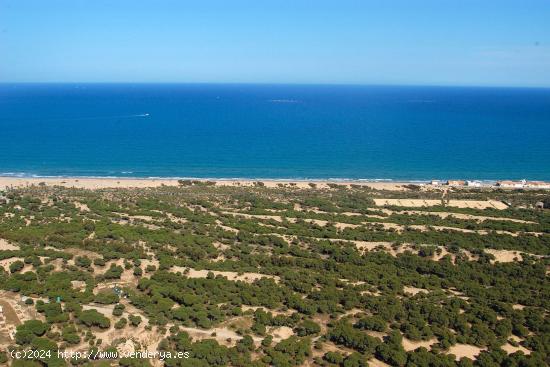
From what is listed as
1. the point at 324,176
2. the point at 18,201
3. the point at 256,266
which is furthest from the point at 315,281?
the point at 324,176

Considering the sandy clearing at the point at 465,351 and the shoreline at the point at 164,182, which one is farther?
the shoreline at the point at 164,182

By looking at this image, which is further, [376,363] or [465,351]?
[465,351]

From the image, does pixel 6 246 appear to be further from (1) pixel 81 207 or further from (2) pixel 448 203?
(2) pixel 448 203

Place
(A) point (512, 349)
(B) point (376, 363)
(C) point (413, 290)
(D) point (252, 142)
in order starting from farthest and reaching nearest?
(D) point (252, 142)
(C) point (413, 290)
(A) point (512, 349)
(B) point (376, 363)

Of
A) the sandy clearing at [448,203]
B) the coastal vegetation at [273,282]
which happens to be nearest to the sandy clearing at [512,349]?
the coastal vegetation at [273,282]

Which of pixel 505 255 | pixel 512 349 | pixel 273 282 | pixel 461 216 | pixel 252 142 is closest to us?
pixel 512 349

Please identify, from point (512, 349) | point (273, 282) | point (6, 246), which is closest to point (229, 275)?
point (273, 282)

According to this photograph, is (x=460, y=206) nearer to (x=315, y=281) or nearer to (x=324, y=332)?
(x=315, y=281)

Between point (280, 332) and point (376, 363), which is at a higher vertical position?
point (280, 332)

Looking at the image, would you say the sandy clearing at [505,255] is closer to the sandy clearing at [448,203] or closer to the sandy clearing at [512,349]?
the sandy clearing at [512,349]

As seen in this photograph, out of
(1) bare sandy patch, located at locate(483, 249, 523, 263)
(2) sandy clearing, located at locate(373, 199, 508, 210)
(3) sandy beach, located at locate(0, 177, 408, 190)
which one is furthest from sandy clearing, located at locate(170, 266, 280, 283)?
(3) sandy beach, located at locate(0, 177, 408, 190)

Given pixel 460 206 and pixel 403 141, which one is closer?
pixel 460 206
